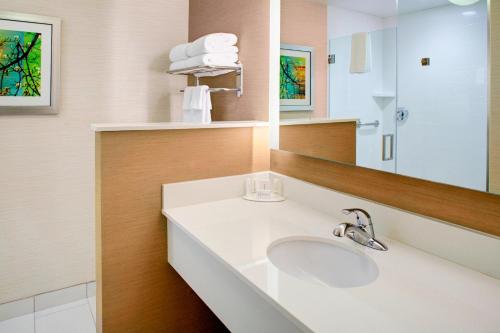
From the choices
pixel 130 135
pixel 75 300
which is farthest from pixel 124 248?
pixel 75 300

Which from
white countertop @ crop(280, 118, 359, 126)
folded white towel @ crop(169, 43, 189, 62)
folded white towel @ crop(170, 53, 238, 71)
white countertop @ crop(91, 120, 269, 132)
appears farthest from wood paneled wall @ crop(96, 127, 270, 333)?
folded white towel @ crop(169, 43, 189, 62)

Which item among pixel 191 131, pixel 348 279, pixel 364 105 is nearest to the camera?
pixel 348 279

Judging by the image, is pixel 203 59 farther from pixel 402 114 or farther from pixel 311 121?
pixel 402 114

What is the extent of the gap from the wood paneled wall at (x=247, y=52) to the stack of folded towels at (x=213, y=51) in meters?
0.08

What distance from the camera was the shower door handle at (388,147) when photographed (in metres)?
1.25

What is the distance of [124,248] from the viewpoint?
1.55 m

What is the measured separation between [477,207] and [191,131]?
113 cm

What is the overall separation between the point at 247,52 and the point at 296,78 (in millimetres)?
360

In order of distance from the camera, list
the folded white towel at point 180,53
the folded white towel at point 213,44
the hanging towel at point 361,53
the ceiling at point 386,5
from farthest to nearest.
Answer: the folded white towel at point 180,53
the folded white towel at point 213,44
the hanging towel at point 361,53
the ceiling at point 386,5

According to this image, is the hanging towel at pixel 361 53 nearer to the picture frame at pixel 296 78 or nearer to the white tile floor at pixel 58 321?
the picture frame at pixel 296 78

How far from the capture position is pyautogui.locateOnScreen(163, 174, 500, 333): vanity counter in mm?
765

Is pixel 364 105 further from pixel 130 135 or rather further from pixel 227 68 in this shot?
pixel 130 135

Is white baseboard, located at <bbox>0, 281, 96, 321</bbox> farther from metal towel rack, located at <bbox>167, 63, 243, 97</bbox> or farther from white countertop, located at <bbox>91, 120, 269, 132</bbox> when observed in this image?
metal towel rack, located at <bbox>167, 63, 243, 97</bbox>

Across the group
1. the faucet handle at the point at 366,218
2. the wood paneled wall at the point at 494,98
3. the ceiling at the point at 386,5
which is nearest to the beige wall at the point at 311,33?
the ceiling at the point at 386,5
